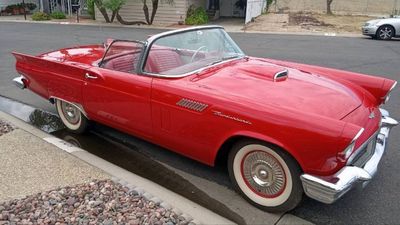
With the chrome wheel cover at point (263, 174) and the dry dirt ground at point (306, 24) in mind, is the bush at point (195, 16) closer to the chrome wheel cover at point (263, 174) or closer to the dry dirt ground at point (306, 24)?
the dry dirt ground at point (306, 24)

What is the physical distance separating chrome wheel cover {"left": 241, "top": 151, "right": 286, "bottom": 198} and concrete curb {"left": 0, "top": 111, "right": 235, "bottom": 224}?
0.45 metres

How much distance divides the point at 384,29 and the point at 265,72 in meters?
14.0

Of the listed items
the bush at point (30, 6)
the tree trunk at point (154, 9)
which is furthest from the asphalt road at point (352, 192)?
the bush at point (30, 6)

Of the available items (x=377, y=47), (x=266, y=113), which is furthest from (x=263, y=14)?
(x=266, y=113)

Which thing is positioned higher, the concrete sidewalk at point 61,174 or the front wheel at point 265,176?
the front wheel at point 265,176

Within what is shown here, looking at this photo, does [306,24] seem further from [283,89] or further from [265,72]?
[283,89]

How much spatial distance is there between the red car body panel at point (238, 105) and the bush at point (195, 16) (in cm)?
1838

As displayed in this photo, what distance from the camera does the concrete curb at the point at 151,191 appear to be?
119 inches

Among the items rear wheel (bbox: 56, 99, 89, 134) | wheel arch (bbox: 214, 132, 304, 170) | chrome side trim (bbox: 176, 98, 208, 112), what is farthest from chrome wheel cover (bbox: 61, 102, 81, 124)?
wheel arch (bbox: 214, 132, 304, 170)

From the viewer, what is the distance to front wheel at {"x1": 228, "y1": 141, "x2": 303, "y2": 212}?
3.04 m

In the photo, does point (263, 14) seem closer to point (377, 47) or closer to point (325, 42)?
point (325, 42)

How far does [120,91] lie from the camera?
4031 mm

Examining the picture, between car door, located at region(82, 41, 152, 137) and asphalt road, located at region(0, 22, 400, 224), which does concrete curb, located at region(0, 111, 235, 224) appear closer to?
asphalt road, located at region(0, 22, 400, 224)

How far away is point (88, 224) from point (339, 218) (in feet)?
6.73
